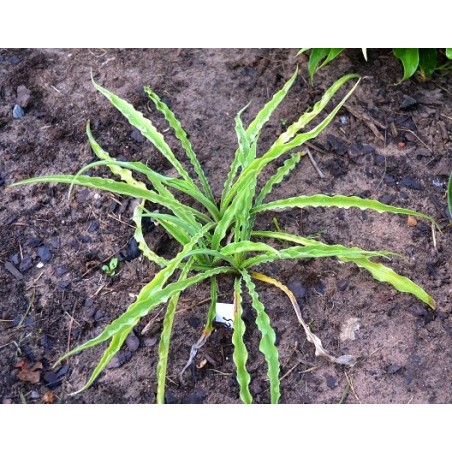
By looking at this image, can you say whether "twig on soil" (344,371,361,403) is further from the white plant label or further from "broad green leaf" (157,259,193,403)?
"broad green leaf" (157,259,193,403)

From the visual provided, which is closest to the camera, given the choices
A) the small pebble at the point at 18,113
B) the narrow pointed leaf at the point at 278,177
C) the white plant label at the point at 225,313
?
the white plant label at the point at 225,313

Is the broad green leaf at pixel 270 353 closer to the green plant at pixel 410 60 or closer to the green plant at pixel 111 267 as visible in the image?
the green plant at pixel 111 267

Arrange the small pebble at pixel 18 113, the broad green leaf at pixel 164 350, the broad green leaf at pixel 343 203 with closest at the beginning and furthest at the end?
the broad green leaf at pixel 164 350 → the broad green leaf at pixel 343 203 → the small pebble at pixel 18 113

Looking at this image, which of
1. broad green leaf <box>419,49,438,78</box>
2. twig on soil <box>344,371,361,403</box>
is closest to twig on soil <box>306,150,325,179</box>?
broad green leaf <box>419,49,438,78</box>

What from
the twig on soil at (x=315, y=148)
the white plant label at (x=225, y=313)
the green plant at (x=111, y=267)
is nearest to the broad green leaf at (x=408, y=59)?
the twig on soil at (x=315, y=148)

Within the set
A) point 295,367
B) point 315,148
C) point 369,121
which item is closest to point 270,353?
point 295,367

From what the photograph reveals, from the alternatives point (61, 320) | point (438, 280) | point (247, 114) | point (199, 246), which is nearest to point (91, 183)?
point (199, 246)
